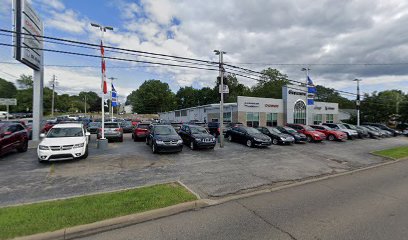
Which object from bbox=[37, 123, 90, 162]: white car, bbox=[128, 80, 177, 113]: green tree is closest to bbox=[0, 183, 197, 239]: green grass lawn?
bbox=[37, 123, 90, 162]: white car

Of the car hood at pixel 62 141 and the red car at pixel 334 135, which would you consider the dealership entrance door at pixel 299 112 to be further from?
the car hood at pixel 62 141

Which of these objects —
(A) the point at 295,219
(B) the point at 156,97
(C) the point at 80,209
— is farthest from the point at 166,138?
(B) the point at 156,97

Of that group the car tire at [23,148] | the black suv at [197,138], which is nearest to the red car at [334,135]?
the black suv at [197,138]

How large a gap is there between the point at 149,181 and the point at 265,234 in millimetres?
4500

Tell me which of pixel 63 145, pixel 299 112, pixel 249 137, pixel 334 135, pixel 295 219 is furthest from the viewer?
pixel 299 112

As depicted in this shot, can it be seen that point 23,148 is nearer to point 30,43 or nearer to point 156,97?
point 30,43

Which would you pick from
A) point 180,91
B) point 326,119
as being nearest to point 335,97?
point 326,119

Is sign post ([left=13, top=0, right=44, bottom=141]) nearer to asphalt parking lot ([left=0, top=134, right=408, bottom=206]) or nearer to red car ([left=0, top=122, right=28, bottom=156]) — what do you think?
red car ([left=0, top=122, right=28, bottom=156])

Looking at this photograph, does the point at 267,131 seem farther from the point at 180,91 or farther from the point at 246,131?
the point at 180,91

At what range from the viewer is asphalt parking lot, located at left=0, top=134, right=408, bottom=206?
22.2ft

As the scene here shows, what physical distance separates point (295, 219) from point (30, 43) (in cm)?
1769

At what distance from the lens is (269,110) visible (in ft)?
120

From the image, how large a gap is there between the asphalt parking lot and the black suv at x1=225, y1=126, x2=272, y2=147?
8.99ft

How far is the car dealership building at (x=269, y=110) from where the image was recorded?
33781mm
